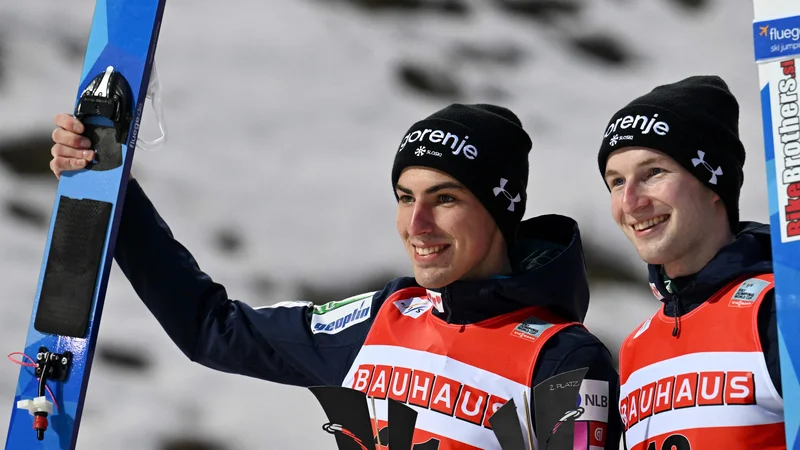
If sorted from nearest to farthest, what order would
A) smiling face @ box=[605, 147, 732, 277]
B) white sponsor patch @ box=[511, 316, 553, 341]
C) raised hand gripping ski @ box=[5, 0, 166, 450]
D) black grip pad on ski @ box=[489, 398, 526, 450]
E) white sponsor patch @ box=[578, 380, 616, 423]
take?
black grip pad on ski @ box=[489, 398, 526, 450] < smiling face @ box=[605, 147, 732, 277] < white sponsor patch @ box=[578, 380, 616, 423] < white sponsor patch @ box=[511, 316, 553, 341] < raised hand gripping ski @ box=[5, 0, 166, 450]

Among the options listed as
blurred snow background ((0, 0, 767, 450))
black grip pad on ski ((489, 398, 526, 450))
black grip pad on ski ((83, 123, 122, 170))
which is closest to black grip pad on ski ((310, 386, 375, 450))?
black grip pad on ski ((489, 398, 526, 450))

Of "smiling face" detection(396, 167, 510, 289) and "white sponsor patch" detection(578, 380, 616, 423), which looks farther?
"smiling face" detection(396, 167, 510, 289)

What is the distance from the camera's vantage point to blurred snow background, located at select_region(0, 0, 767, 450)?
3742 mm

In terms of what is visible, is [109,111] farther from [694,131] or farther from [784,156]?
[784,156]

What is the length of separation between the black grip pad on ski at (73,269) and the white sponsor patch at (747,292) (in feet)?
5.04

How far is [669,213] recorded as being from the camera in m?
2.10

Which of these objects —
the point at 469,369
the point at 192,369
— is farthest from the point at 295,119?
the point at 469,369

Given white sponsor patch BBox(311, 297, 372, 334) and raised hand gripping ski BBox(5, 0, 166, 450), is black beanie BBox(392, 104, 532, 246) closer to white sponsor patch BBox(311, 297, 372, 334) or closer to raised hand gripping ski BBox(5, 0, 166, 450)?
white sponsor patch BBox(311, 297, 372, 334)

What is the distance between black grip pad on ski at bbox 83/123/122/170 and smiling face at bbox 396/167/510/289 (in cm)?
77

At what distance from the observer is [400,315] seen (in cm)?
255

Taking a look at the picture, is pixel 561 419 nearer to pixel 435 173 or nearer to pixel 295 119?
pixel 435 173

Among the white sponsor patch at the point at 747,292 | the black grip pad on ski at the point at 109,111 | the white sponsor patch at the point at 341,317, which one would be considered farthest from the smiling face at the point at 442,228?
the black grip pad on ski at the point at 109,111

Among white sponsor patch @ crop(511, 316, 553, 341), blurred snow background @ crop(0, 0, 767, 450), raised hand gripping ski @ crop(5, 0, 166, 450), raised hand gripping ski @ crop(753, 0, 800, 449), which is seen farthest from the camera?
blurred snow background @ crop(0, 0, 767, 450)

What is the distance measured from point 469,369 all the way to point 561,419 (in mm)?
414
